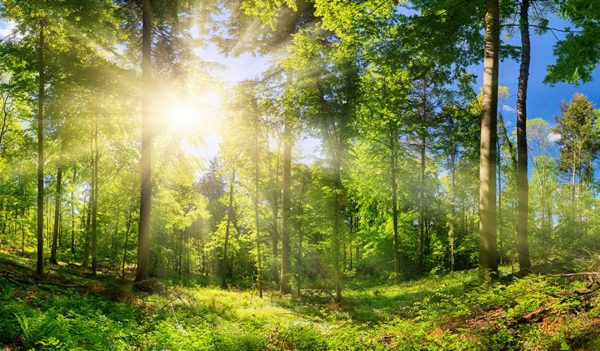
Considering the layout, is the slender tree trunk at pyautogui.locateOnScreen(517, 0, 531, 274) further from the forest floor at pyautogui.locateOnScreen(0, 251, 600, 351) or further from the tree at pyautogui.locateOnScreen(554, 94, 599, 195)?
the tree at pyautogui.locateOnScreen(554, 94, 599, 195)

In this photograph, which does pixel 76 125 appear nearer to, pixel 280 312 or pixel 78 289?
pixel 78 289

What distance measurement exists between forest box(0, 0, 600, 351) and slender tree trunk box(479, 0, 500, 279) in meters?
0.05

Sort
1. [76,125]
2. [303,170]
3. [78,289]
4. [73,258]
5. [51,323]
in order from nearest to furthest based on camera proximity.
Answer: [51,323]
[78,289]
[76,125]
[303,170]
[73,258]

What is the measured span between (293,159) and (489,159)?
16.2 metres

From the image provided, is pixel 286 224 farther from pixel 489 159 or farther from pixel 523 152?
pixel 489 159

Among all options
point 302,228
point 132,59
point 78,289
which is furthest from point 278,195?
point 78,289

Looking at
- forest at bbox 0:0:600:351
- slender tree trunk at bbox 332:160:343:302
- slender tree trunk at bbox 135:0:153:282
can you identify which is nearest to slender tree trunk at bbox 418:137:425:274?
forest at bbox 0:0:600:351

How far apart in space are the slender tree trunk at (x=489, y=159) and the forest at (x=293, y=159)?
5 cm

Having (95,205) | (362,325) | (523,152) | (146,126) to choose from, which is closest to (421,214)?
(523,152)

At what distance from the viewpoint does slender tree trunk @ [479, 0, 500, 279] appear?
7895mm

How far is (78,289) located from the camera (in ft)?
32.7

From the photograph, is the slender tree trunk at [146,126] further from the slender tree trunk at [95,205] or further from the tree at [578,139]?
the tree at [578,139]

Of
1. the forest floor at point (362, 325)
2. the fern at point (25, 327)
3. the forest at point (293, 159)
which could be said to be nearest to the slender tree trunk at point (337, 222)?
the forest at point (293, 159)

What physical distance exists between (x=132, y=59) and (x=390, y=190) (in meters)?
18.4
